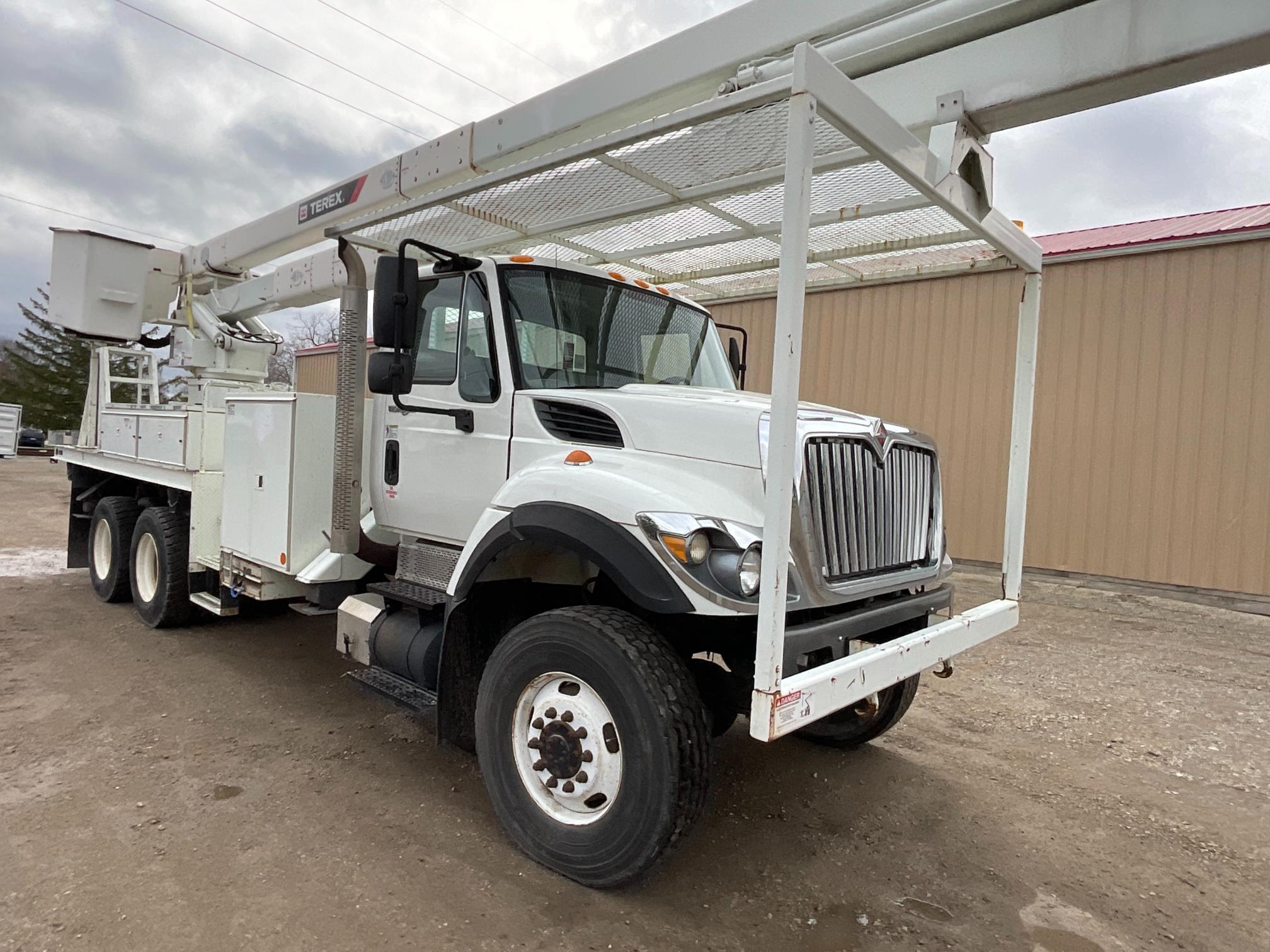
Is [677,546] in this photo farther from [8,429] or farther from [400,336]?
[8,429]

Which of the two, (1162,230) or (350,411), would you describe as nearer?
(350,411)

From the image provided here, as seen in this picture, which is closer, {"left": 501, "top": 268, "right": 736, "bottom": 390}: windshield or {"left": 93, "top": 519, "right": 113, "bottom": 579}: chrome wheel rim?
{"left": 501, "top": 268, "right": 736, "bottom": 390}: windshield

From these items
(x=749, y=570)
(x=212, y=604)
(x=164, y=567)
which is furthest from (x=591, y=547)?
(x=164, y=567)

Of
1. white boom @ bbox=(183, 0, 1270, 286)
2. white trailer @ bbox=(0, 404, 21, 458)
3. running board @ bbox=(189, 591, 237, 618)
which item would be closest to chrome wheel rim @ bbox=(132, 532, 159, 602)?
running board @ bbox=(189, 591, 237, 618)

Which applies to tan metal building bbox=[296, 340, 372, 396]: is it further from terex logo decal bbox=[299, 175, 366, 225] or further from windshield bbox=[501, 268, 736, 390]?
windshield bbox=[501, 268, 736, 390]

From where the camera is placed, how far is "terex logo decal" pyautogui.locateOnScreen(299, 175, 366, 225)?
482 centimetres

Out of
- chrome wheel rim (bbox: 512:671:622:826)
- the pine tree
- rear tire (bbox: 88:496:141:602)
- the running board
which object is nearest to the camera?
chrome wheel rim (bbox: 512:671:622:826)

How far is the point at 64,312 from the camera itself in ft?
22.2

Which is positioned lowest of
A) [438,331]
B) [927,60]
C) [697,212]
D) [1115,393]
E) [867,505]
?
[867,505]

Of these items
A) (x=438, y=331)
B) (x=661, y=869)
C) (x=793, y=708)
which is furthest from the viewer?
(x=438, y=331)

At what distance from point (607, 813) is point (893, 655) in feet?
3.63

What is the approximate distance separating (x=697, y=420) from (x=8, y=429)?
3099 centimetres

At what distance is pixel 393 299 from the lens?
3268 millimetres

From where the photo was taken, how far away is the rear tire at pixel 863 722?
3.90 m
